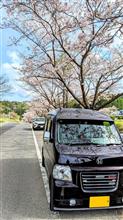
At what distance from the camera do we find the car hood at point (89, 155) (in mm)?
4914

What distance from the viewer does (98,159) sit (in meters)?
4.96

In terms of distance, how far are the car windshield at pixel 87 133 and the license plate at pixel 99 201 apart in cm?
108

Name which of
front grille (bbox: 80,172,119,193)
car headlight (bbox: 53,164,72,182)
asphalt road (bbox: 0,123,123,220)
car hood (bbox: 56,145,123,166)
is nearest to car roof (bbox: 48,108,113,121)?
car hood (bbox: 56,145,123,166)

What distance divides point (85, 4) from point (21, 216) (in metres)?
7.80

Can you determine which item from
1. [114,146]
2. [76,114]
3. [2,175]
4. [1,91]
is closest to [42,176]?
[2,175]

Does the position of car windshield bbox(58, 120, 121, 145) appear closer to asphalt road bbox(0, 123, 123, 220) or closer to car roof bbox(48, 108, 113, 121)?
car roof bbox(48, 108, 113, 121)

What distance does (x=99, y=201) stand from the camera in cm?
486

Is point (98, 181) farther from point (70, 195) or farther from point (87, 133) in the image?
point (87, 133)

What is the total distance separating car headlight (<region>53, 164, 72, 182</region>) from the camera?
15.9 ft

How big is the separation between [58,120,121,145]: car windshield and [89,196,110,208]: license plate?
1.08 metres

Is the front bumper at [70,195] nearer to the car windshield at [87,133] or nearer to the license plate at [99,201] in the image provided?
the license plate at [99,201]

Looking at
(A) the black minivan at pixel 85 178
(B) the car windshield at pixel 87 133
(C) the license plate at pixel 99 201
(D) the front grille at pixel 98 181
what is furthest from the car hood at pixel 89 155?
(C) the license plate at pixel 99 201

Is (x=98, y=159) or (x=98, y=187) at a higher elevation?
(x=98, y=159)

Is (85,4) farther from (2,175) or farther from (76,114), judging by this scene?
(2,175)
